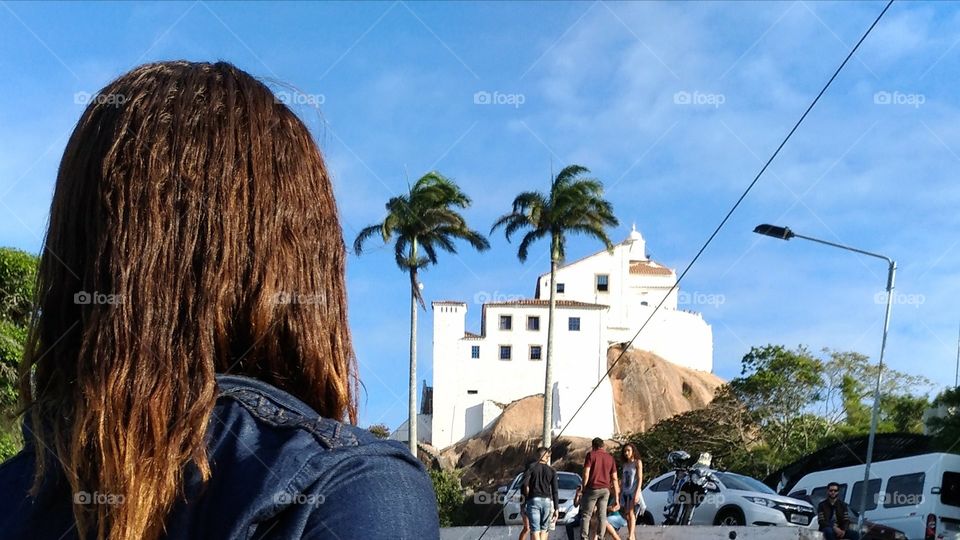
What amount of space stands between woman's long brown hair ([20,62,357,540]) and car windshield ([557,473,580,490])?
22986mm

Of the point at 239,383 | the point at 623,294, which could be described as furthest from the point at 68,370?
the point at 623,294

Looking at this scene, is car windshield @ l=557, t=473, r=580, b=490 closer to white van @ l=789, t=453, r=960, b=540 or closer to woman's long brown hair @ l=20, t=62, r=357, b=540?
white van @ l=789, t=453, r=960, b=540

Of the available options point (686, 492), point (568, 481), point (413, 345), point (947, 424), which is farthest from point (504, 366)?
point (686, 492)

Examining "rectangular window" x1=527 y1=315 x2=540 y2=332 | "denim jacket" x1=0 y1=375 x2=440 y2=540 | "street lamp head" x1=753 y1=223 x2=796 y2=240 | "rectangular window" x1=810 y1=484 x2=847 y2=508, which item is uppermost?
"rectangular window" x1=527 y1=315 x2=540 y2=332

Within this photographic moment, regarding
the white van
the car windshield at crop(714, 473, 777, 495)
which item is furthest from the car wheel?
the white van

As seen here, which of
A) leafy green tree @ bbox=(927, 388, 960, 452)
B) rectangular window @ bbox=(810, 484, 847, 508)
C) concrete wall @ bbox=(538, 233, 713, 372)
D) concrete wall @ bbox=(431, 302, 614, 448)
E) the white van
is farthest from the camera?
concrete wall @ bbox=(538, 233, 713, 372)

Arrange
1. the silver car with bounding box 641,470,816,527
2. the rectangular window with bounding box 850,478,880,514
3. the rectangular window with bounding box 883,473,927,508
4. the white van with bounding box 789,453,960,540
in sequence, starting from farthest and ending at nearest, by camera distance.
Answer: the rectangular window with bounding box 850,478,880,514, the rectangular window with bounding box 883,473,927,508, the white van with bounding box 789,453,960,540, the silver car with bounding box 641,470,816,527

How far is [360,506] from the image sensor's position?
124cm

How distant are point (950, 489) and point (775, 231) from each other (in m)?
11.1

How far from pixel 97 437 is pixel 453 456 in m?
64.5

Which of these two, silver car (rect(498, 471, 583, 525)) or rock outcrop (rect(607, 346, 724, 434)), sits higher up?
rock outcrop (rect(607, 346, 724, 434))

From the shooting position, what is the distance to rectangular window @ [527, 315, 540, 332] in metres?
73.5

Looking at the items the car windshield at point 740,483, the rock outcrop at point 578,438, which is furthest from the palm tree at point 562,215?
the car windshield at point 740,483

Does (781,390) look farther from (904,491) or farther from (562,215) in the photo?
(904,491)
